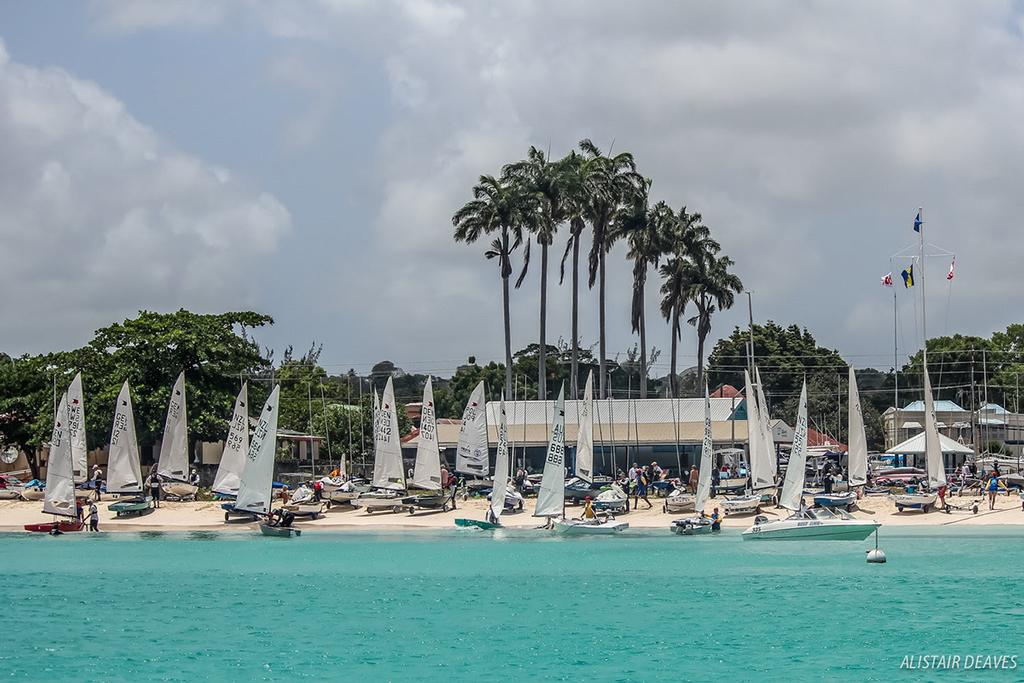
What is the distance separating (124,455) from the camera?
60438 mm

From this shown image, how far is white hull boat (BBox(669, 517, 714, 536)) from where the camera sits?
5316 cm

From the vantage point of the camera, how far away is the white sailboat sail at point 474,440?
2395 inches

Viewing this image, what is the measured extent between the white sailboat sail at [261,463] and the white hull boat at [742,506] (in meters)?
20.0

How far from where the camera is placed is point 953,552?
48188mm

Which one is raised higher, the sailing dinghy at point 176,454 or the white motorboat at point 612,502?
the sailing dinghy at point 176,454

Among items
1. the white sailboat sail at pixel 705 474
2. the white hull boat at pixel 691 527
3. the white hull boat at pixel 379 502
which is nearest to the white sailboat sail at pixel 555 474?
the white hull boat at pixel 691 527

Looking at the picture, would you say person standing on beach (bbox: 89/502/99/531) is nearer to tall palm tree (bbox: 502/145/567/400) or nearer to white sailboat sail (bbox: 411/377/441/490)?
white sailboat sail (bbox: 411/377/441/490)

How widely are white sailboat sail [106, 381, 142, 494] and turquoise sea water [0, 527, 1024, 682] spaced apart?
677 centimetres

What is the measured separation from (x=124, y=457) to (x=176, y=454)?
101 inches

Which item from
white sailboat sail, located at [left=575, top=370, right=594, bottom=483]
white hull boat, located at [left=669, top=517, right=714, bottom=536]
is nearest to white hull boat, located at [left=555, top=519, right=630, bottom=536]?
white hull boat, located at [left=669, top=517, right=714, bottom=536]

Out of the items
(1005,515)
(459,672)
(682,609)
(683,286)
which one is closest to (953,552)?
(1005,515)

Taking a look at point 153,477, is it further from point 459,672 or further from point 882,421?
point 882,421

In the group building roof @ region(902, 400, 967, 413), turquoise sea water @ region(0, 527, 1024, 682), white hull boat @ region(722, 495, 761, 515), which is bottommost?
turquoise sea water @ region(0, 527, 1024, 682)

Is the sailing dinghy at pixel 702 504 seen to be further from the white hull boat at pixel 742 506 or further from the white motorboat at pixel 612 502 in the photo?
the white motorboat at pixel 612 502
